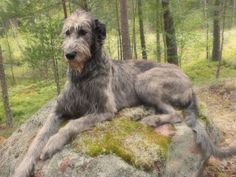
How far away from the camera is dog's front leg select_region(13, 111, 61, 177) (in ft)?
19.8

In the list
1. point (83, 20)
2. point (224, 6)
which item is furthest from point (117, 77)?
point (224, 6)

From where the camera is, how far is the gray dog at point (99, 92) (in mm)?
6059

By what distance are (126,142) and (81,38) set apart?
165cm

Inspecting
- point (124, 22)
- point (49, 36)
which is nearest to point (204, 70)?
point (49, 36)

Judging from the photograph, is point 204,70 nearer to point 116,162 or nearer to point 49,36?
point 49,36

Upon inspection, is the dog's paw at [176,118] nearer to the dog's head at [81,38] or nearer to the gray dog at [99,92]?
the gray dog at [99,92]

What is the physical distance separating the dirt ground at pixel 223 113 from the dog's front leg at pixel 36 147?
107 inches

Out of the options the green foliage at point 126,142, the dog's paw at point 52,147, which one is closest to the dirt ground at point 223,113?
the green foliage at point 126,142

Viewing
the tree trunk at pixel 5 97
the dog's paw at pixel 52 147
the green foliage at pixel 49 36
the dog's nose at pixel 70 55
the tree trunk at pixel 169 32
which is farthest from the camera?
the tree trunk at pixel 169 32

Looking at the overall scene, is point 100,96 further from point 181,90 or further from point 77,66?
point 181,90

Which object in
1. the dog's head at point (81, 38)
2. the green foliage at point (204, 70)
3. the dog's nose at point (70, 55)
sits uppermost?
the dog's head at point (81, 38)

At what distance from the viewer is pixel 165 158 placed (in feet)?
20.2

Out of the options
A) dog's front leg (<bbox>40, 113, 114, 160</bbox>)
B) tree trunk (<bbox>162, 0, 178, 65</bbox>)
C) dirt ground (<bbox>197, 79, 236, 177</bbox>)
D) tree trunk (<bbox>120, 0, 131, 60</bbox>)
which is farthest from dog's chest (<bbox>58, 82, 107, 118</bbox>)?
tree trunk (<bbox>162, 0, 178, 65</bbox>)

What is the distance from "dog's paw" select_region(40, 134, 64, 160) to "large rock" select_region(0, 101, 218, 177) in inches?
2.6
